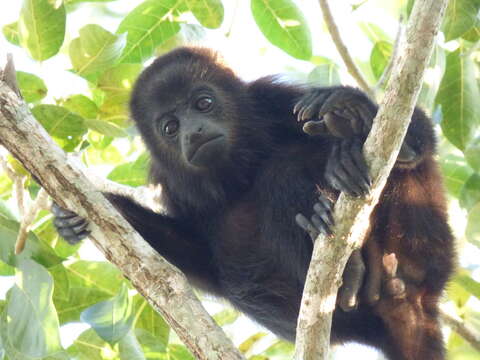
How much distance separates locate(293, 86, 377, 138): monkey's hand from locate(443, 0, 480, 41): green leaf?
64cm

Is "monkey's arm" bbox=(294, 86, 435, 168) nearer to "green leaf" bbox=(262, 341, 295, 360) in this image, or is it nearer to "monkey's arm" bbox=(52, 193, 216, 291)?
"monkey's arm" bbox=(52, 193, 216, 291)

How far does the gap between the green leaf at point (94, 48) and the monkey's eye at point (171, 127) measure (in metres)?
0.62

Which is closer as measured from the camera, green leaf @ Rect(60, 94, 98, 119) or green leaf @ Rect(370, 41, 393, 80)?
green leaf @ Rect(60, 94, 98, 119)

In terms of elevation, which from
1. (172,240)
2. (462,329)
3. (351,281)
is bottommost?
(462,329)

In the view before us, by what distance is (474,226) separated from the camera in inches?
140

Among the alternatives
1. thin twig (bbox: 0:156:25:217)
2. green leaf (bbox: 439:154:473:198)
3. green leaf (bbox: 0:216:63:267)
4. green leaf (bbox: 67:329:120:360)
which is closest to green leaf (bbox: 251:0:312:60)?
green leaf (bbox: 439:154:473:198)

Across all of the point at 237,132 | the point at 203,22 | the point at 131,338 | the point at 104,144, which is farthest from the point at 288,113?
the point at 131,338

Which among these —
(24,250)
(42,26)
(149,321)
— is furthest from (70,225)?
→ (42,26)

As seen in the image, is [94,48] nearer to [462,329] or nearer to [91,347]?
[91,347]

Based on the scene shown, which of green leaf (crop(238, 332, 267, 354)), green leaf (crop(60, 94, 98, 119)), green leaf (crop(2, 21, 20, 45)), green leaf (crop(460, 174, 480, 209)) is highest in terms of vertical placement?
green leaf (crop(2, 21, 20, 45))

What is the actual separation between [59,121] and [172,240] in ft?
2.81

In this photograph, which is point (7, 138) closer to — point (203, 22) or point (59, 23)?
point (59, 23)

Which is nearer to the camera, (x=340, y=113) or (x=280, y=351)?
(x=340, y=113)

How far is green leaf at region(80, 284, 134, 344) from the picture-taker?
287cm
